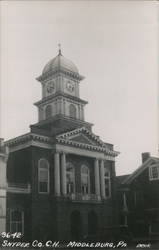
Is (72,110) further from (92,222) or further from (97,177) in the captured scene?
(92,222)

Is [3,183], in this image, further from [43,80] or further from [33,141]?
[43,80]

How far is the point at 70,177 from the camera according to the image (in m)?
41.4

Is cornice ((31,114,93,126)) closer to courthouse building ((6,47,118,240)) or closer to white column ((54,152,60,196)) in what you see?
courthouse building ((6,47,118,240))

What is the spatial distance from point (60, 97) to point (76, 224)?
580 inches

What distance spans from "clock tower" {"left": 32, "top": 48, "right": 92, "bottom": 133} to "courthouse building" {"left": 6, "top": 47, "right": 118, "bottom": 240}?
0.12 m

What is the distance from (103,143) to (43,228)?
12403 millimetres

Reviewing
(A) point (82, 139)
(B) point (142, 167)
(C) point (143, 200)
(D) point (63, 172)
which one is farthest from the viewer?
(B) point (142, 167)

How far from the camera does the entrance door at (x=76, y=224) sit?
40.0 metres

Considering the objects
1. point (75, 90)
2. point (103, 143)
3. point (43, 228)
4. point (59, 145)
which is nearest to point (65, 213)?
point (43, 228)

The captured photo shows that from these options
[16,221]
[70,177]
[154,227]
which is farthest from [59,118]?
[154,227]

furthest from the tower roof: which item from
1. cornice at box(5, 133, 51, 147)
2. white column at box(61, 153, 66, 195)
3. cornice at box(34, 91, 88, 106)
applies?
white column at box(61, 153, 66, 195)

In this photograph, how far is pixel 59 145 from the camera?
130ft

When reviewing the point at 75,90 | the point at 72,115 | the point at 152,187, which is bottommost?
the point at 152,187

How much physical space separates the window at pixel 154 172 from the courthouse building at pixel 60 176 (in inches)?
193
